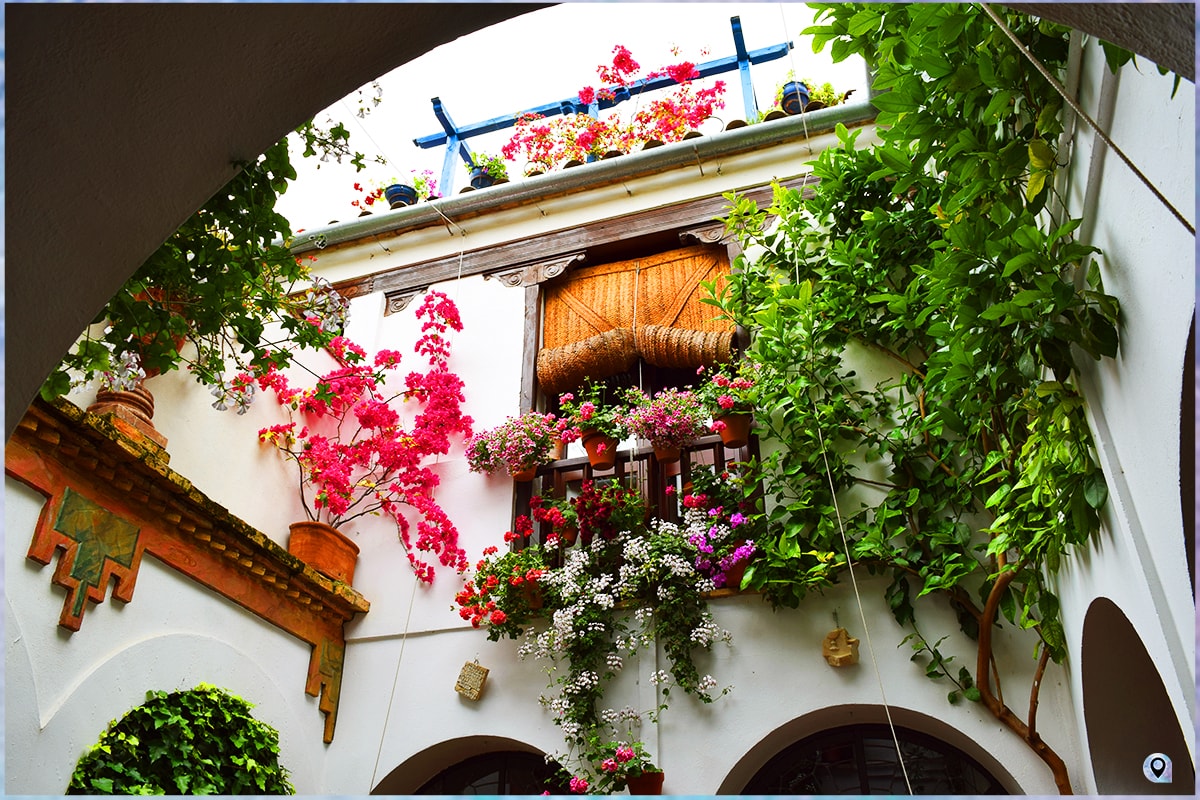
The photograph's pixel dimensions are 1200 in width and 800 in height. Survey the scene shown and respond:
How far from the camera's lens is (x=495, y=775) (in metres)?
4.48

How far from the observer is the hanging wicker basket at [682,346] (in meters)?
4.87

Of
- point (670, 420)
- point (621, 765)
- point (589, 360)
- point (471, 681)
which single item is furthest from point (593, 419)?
point (621, 765)

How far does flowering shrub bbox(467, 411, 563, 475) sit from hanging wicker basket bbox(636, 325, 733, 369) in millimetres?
683

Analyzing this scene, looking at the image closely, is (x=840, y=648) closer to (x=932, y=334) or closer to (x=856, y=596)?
(x=856, y=596)

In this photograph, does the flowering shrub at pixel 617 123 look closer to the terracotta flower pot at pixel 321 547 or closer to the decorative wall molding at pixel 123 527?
the terracotta flower pot at pixel 321 547

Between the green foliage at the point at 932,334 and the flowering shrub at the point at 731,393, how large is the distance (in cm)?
9

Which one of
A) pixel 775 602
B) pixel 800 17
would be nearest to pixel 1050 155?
A: pixel 775 602

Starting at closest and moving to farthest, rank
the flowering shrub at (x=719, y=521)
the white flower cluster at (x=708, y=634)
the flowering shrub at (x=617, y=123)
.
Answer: the white flower cluster at (x=708, y=634)
the flowering shrub at (x=719, y=521)
the flowering shrub at (x=617, y=123)

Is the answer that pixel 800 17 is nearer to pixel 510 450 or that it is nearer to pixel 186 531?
pixel 510 450

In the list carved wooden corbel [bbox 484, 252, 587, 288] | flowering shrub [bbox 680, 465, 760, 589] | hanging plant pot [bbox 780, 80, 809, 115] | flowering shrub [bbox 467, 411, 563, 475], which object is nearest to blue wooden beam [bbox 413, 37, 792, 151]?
hanging plant pot [bbox 780, 80, 809, 115]

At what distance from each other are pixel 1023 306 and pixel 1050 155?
0.40 metres

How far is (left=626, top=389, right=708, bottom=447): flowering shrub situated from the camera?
4.43 m

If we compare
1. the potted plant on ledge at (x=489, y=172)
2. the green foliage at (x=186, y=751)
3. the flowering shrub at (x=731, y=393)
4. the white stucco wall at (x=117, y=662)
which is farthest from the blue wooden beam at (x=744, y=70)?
the green foliage at (x=186, y=751)

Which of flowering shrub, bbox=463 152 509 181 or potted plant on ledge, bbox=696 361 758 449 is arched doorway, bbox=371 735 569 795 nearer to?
potted plant on ledge, bbox=696 361 758 449
